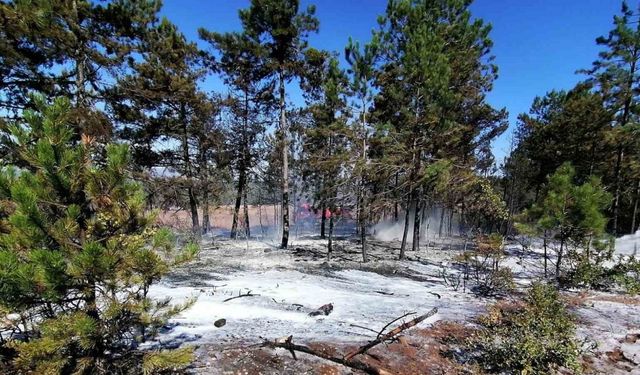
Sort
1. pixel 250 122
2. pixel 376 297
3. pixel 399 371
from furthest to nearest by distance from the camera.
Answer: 1. pixel 250 122
2. pixel 376 297
3. pixel 399 371

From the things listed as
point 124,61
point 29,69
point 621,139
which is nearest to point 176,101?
point 124,61

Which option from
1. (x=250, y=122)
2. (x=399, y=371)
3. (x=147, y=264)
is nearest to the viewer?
(x=147, y=264)

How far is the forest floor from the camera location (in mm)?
4582

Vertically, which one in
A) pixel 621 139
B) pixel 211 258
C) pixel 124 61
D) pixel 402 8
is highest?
pixel 402 8

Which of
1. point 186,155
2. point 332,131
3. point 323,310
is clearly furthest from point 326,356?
point 186,155

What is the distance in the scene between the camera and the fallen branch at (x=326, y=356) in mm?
4330

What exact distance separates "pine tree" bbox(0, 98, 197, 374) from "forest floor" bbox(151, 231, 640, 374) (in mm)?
1315

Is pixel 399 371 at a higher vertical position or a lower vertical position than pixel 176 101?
lower

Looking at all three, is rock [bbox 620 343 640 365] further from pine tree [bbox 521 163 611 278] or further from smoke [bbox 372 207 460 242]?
smoke [bbox 372 207 460 242]

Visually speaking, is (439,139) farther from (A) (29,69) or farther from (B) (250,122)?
(A) (29,69)

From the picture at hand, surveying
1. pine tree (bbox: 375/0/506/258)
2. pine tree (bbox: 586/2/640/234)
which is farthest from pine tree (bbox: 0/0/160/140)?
pine tree (bbox: 586/2/640/234)

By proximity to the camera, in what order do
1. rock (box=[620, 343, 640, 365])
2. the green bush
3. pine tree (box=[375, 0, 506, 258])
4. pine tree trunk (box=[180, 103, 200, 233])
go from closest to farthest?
the green bush, rock (box=[620, 343, 640, 365]), pine tree (box=[375, 0, 506, 258]), pine tree trunk (box=[180, 103, 200, 233])

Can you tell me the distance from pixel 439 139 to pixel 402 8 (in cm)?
551

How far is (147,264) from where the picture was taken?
3158 mm
